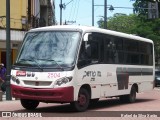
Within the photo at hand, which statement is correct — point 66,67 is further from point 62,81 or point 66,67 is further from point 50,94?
point 50,94

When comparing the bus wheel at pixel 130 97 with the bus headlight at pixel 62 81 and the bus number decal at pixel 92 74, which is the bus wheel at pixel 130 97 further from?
the bus headlight at pixel 62 81

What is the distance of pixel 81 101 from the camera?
1748 centimetres

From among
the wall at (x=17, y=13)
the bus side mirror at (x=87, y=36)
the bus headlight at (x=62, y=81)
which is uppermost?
the wall at (x=17, y=13)

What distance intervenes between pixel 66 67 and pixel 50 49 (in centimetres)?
103

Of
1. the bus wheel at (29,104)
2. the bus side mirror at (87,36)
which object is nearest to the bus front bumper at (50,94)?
the bus wheel at (29,104)

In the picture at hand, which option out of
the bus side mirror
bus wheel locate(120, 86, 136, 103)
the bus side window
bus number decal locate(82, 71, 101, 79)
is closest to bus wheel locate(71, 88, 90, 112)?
bus number decal locate(82, 71, 101, 79)

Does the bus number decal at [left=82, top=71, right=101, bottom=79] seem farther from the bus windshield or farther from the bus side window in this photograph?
the bus windshield

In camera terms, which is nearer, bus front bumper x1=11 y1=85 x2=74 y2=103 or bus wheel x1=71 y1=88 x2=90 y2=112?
bus front bumper x1=11 y1=85 x2=74 y2=103

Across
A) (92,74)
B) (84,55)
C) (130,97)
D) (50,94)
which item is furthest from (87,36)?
(130,97)

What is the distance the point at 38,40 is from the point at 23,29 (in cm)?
1865

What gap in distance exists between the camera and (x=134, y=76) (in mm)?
23172

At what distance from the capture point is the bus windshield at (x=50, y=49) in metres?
17.0

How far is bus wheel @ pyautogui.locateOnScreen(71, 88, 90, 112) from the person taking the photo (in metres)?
17.2

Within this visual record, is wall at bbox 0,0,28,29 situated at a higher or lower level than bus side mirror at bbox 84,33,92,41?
higher
